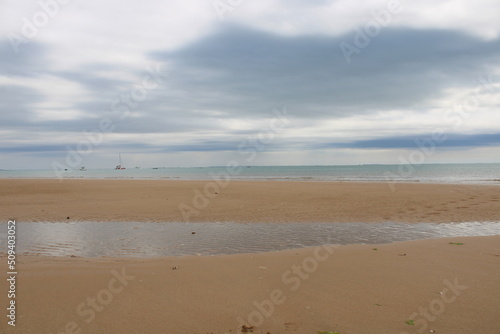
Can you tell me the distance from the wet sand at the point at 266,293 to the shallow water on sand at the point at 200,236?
142 cm

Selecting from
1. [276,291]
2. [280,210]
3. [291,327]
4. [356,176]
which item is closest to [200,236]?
[276,291]

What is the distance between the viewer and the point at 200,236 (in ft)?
39.6

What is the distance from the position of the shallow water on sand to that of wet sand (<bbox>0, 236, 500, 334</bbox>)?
142 cm

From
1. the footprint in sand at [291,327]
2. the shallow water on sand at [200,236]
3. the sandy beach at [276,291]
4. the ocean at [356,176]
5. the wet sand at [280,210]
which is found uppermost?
the ocean at [356,176]

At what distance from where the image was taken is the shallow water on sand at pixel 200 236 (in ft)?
33.1

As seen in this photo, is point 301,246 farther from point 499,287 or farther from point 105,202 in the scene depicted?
point 105,202

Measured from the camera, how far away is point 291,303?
5.56 m

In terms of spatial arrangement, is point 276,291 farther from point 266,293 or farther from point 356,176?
point 356,176

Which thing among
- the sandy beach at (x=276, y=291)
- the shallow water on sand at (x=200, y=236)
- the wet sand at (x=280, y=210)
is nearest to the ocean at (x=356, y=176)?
the wet sand at (x=280, y=210)

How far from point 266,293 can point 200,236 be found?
639 cm

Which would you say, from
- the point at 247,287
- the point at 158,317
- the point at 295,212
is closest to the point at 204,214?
the point at 295,212

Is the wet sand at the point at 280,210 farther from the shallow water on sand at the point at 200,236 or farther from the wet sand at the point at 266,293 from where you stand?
the wet sand at the point at 266,293

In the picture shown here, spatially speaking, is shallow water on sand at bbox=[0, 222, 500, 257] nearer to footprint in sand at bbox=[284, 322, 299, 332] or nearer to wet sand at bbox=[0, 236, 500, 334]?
wet sand at bbox=[0, 236, 500, 334]

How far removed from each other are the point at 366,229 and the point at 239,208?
805 centimetres
